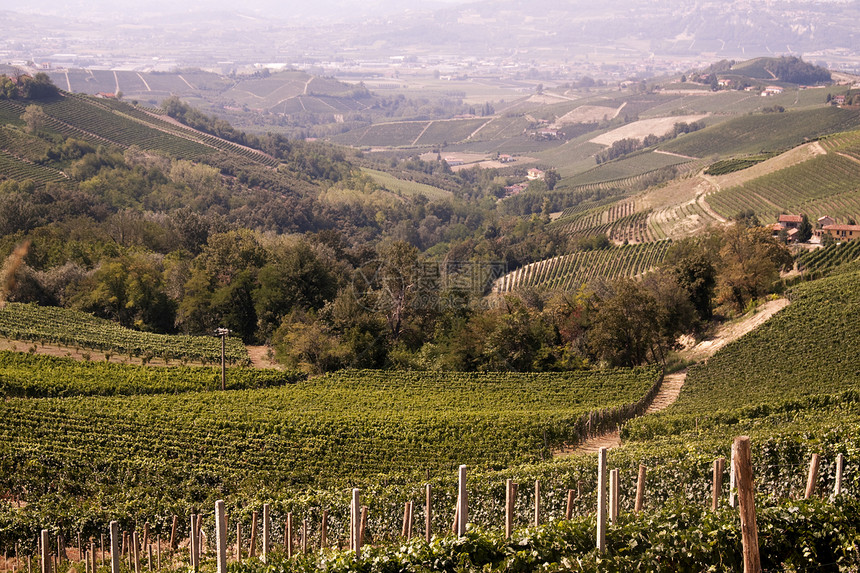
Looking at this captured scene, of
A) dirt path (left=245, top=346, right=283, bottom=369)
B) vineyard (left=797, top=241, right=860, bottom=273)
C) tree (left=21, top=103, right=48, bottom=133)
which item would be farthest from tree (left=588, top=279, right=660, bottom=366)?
tree (left=21, top=103, right=48, bottom=133)

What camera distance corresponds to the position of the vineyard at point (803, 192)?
78750mm

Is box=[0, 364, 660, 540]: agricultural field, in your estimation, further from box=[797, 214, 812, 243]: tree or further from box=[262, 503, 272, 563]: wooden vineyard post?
box=[797, 214, 812, 243]: tree

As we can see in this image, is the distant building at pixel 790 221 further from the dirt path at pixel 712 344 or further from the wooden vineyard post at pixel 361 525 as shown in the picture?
the wooden vineyard post at pixel 361 525

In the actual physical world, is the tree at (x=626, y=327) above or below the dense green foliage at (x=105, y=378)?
above

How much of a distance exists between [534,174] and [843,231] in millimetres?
126921

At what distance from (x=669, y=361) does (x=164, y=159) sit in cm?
10082

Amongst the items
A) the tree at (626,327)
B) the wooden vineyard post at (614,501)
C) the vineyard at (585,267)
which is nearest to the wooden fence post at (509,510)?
the wooden vineyard post at (614,501)

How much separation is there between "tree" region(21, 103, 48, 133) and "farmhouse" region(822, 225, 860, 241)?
10609 cm

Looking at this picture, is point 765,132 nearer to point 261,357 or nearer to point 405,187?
point 405,187

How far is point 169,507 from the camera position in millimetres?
19766

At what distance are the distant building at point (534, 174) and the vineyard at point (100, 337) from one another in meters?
147

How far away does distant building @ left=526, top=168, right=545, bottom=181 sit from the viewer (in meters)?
189

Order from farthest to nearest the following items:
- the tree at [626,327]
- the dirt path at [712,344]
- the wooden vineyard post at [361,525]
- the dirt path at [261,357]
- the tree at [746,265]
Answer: the tree at [746,265] → the dirt path at [261,357] → the tree at [626,327] → the dirt path at [712,344] → the wooden vineyard post at [361,525]

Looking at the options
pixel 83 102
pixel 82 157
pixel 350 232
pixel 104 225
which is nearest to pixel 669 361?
pixel 104 225
